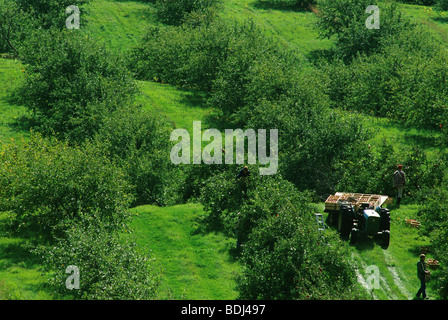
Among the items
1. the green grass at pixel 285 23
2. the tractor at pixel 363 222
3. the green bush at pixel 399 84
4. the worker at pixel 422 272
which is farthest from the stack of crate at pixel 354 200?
the green grass at pixel 285 23

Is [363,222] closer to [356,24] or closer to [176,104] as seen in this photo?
[176,104]

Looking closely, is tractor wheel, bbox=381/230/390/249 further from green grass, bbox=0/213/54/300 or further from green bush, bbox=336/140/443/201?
green grass, bbox=0/213/54/300

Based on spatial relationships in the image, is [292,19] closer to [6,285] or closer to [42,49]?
[42,49]

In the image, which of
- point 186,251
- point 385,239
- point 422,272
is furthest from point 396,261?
point 186,251

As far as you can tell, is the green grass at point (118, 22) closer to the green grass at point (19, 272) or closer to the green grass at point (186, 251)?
the green grass at point (186, 251)

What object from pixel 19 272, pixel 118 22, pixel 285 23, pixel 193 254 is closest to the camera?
pixel 19 272
